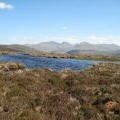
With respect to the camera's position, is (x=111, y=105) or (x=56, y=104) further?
(x=111, y=105)

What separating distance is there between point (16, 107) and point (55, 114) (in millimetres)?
1778

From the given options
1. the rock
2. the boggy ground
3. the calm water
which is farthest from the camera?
the calm water

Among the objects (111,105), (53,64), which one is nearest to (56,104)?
(111,105)

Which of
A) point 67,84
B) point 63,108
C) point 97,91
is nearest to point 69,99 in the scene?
point 63,108

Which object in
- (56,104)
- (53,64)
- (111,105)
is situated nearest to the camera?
(56,104)

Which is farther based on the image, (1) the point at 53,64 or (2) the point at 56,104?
(1) the point at 53,64

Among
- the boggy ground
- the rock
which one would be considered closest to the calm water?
the boggy ground

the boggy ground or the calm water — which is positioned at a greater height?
the boggy ground

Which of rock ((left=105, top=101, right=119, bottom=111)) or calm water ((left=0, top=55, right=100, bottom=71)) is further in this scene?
Result: calm water ((left=0, top=55, right=100, bottom=71))

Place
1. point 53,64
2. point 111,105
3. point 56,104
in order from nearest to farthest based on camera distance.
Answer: point 56,104 → point 111,105 → point 53,64

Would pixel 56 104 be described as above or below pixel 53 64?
above

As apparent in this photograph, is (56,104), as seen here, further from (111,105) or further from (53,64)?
(53,64)

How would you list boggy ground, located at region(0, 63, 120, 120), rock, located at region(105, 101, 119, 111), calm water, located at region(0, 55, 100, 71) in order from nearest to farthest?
boggy ground, located at region(0, 63, 120, 120), rock, located at region(105, 101, 119, 111), calm water, located at region(0, 55, 100, 71)

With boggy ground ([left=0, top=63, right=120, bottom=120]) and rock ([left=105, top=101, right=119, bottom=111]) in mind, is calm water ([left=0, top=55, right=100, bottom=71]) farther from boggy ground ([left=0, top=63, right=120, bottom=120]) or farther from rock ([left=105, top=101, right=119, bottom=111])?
rock ([left=105, top=101, right=119, bottom=111])
